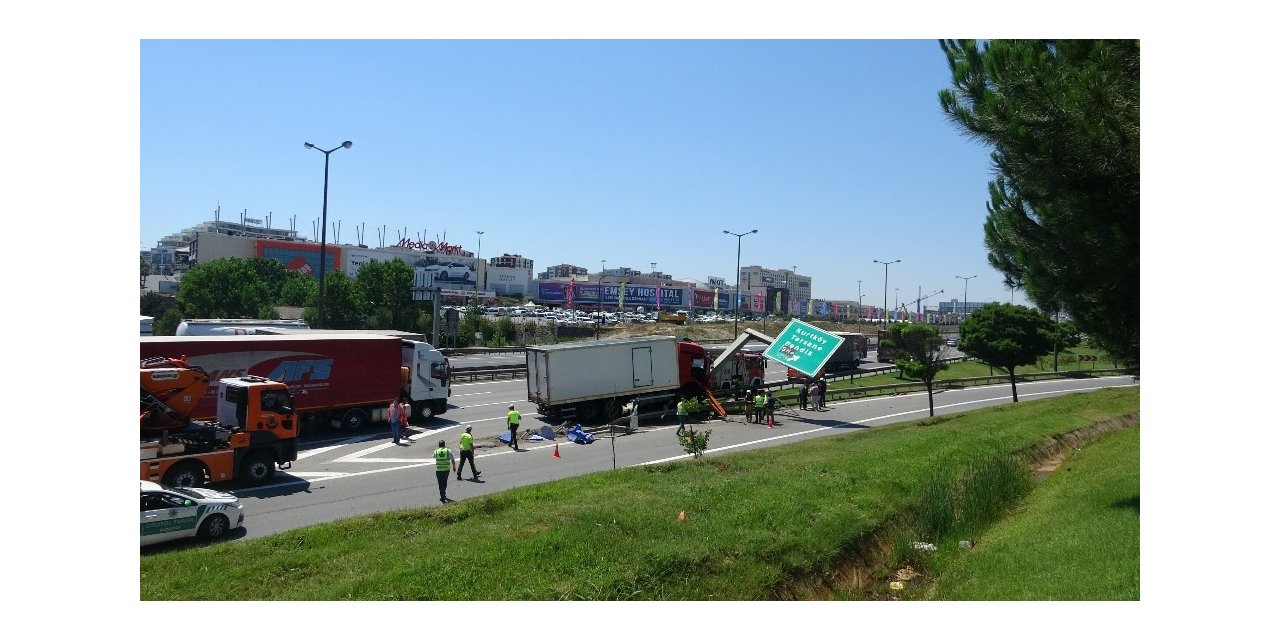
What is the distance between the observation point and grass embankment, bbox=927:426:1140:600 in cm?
1033

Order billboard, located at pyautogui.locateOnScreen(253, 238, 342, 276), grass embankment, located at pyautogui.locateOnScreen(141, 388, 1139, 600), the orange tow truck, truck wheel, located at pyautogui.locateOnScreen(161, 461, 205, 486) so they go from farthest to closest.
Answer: billboard, located at pyautogui.locateOnScreen(253, 238, 342, 276) < the orange tow truck < truck wheel, located at pyautogui.locateOnScreen(161, 461, 205, 486) < grass embankment, located at pyautogui.locateOnScreen(141, 388, 1139, 600)

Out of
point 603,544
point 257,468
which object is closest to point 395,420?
point 257,468

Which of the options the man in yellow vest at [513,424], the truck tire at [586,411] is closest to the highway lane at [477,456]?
the man in yellow vest at [513,424]

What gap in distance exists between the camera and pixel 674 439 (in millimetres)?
27094

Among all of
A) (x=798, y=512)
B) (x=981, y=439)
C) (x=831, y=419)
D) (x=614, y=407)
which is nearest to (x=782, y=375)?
(x=831, y=419)

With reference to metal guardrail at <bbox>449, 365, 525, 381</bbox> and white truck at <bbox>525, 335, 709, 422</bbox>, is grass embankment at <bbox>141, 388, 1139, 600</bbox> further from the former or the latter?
metal guardrail at <bbox>449, 365, 525, 381</bbox>

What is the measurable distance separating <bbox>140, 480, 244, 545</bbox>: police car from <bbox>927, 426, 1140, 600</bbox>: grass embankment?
1174 cm

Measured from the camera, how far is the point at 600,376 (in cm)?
2992

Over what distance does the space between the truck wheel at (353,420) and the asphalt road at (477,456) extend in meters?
0.46

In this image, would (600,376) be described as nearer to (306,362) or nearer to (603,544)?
(306,362)

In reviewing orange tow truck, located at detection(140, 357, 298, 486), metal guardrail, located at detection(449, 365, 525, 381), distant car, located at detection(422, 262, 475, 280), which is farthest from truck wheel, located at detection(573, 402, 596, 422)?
distant car, located at detection(422, 262, 475, 280)

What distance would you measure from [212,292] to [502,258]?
89.5m

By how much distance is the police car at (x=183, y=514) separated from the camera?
13.4m

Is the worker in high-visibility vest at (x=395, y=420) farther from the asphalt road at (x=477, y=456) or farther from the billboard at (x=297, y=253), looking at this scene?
the billboard at (x=297, y=253)
